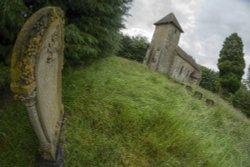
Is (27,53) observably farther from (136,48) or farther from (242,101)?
(136,48)

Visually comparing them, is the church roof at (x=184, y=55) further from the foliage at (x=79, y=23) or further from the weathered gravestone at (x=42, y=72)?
the weathered gravestone at (x=42, y=72)

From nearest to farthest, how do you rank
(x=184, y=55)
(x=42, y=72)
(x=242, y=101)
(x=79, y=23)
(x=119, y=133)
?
(x=42, y=72), (x=119, y=133), (x=79, y=23), (x=242, y=101), (x=184, y=55)

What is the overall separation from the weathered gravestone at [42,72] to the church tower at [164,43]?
23061 millimetres

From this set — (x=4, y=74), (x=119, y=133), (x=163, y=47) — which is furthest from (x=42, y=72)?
(x=163, y=47)

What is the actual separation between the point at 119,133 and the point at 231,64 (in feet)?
83.9

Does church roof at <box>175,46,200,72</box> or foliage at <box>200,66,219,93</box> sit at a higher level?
church roof at <box>175,46,200,72</box>

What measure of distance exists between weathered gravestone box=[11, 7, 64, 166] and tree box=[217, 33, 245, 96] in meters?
25.5

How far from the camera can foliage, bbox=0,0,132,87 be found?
10.8 feet

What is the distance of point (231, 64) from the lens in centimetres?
2592

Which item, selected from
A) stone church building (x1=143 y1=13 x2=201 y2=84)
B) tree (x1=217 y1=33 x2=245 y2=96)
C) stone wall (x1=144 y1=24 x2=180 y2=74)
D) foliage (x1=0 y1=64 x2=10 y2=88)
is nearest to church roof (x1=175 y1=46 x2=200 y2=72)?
stone church building (x1=143 y1=13 x2=201 y2=84)

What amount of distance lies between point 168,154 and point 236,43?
27405 millimetres

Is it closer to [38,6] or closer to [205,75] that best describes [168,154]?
[38,6]

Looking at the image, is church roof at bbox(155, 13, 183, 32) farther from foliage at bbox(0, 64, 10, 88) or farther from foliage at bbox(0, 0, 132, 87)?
foliage at bbox(0, 64, 10, 88)

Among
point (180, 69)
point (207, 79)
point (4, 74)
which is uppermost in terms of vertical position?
point (207, 79)
